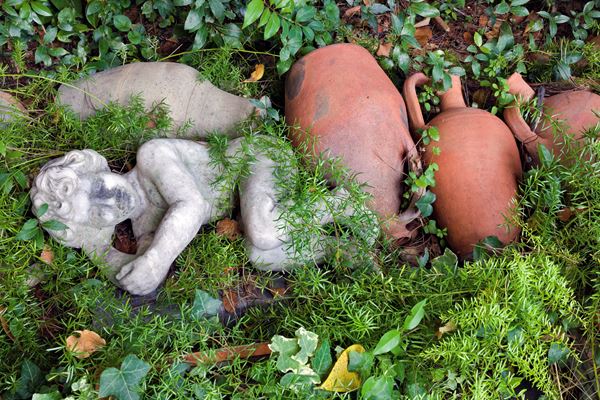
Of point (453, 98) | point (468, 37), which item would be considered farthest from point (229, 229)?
point (468, 37)

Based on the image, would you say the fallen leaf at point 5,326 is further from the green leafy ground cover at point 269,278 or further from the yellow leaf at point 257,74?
the yellow leaf at point 257,74

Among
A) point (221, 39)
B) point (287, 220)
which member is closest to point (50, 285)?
point (287, 220)

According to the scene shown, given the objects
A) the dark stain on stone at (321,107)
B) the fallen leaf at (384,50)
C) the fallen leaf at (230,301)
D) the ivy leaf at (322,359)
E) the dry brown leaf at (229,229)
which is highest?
the dark stain on stone at (321,107)

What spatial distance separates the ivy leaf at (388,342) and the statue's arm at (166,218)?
73cm

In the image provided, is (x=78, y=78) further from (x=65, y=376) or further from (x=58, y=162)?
(x=65, y=376)

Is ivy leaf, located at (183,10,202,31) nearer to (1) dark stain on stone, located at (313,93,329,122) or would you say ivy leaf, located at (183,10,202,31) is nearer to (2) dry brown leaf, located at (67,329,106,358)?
(1) dark stain on stone, located at (313,93,329,122)

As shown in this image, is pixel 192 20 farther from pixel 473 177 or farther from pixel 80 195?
pixel 473 177

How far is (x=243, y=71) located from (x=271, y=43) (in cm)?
19

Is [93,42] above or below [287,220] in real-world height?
above

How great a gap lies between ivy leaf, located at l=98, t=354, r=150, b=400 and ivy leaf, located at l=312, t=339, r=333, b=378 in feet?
1.63

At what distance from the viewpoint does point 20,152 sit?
1969 millimetres

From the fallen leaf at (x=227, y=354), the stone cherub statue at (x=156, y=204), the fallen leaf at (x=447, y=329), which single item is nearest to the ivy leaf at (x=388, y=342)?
the fallen leaf at (x=447, y=329)

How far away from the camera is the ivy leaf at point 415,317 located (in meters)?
1.61

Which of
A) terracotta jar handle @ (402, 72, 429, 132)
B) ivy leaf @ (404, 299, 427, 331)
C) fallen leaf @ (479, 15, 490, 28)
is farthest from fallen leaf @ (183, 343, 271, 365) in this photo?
fallen leaf @ (479, 15, 490, 28)
